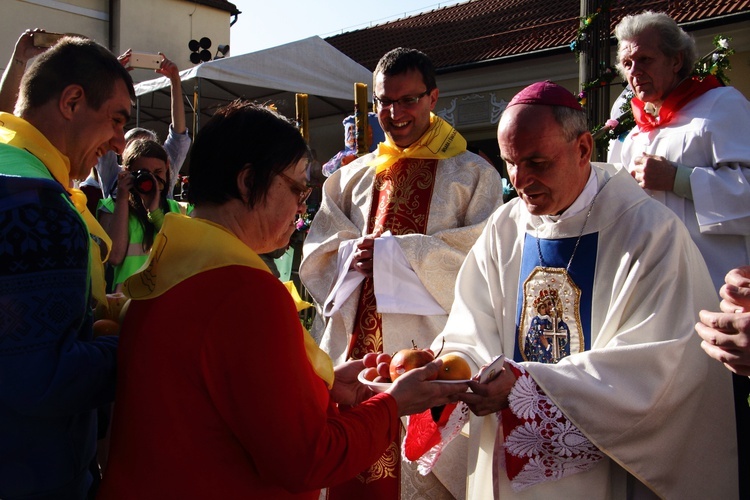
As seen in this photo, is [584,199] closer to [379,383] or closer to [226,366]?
[379,383]

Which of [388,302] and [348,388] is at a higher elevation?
[388,302]

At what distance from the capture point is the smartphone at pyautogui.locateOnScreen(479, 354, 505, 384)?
2.54 meters

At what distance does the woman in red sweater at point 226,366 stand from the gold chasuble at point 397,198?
1.96 m

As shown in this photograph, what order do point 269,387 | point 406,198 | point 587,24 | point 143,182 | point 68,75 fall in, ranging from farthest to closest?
1. point 587,24
2. point 143,182
3. point 406,198
4. point 68,75
5. point 269,387

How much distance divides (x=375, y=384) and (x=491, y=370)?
1.37ft

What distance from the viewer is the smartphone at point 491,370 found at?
2.54 meters

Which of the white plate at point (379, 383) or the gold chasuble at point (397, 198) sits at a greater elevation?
the gold chasuble at point (397, 198)

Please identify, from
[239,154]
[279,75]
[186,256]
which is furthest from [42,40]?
[279,75]

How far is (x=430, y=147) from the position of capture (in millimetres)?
4211

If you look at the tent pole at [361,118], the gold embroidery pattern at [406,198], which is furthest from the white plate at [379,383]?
the tent pole at [361,118]

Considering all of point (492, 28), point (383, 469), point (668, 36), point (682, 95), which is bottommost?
point (383, 469)

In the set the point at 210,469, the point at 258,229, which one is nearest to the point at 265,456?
the point at 210,469

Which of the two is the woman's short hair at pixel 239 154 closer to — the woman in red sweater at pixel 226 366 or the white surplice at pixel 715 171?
the woman in red sweater at pixel 226 366

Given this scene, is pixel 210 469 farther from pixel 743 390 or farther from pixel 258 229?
pixel 743 390
